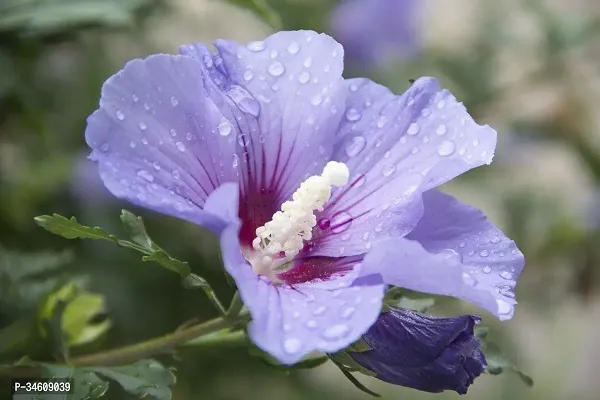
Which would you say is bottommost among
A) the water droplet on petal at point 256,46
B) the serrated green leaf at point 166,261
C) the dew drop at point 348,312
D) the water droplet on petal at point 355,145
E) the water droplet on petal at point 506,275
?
the water droplet on petal at point 506,275

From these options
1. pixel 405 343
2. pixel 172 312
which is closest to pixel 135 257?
pixel 172 312

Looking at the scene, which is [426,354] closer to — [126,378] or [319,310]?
[319,310]

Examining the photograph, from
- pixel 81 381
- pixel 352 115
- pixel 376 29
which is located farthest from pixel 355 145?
pixel 376 29

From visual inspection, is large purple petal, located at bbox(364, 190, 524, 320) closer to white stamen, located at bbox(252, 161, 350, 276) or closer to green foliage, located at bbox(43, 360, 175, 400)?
white stamen, located at bbox(252, 161, 350, 276)

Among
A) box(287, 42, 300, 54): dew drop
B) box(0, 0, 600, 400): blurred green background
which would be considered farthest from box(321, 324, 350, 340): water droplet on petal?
box(0, 0, 600, 400): blurred green background

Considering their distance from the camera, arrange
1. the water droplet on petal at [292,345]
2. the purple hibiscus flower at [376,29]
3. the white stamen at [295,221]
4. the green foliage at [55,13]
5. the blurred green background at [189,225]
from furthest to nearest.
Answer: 1. the purple hibiscus flower at [376,29]
2. the blurred green background at [189,225]
3. the green foliage at [55,13]
4. the white stamen at [295,221]
5. the water droplet on petal at [292,345]

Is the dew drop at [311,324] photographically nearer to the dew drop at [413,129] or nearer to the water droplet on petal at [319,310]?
the water droplet on petal at [319,310]

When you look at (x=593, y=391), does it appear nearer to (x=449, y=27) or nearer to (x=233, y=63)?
→ (x=449, y=27)

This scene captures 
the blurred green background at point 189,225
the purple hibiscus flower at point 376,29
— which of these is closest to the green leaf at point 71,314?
the blurred green background at point 189,225
